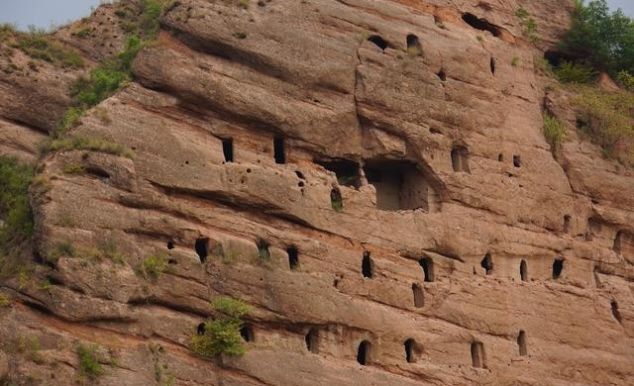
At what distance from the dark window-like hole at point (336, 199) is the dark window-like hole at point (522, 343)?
21.0 ft

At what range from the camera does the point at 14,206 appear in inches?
1262

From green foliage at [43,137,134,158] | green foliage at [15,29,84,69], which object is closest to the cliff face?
green foliage at [43,137,134,158]

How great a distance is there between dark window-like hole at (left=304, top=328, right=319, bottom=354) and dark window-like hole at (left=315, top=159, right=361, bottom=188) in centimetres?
512

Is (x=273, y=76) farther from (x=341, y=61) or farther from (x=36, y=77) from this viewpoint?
(x=36, y=77)

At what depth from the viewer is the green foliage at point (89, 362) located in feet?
83.4

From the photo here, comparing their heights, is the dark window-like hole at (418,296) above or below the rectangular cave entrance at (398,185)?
below

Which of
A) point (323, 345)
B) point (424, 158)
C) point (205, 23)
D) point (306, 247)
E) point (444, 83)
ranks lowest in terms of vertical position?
point (323, 345)

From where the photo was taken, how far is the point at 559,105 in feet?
121

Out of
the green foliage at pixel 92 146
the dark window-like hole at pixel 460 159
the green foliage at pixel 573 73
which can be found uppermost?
the green foliage at pixel 573 73

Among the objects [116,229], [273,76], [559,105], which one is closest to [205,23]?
[273,76]

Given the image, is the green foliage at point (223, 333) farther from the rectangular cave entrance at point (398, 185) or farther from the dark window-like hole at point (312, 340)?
the rectangular cave entrance at point (398, 185)

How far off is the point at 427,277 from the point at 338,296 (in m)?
3.41

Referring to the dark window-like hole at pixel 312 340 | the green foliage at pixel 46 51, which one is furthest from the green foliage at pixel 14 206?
the dark window-like hole at pixel 312 340

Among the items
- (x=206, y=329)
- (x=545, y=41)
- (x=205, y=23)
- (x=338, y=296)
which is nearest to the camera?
(x=206, y=329)
